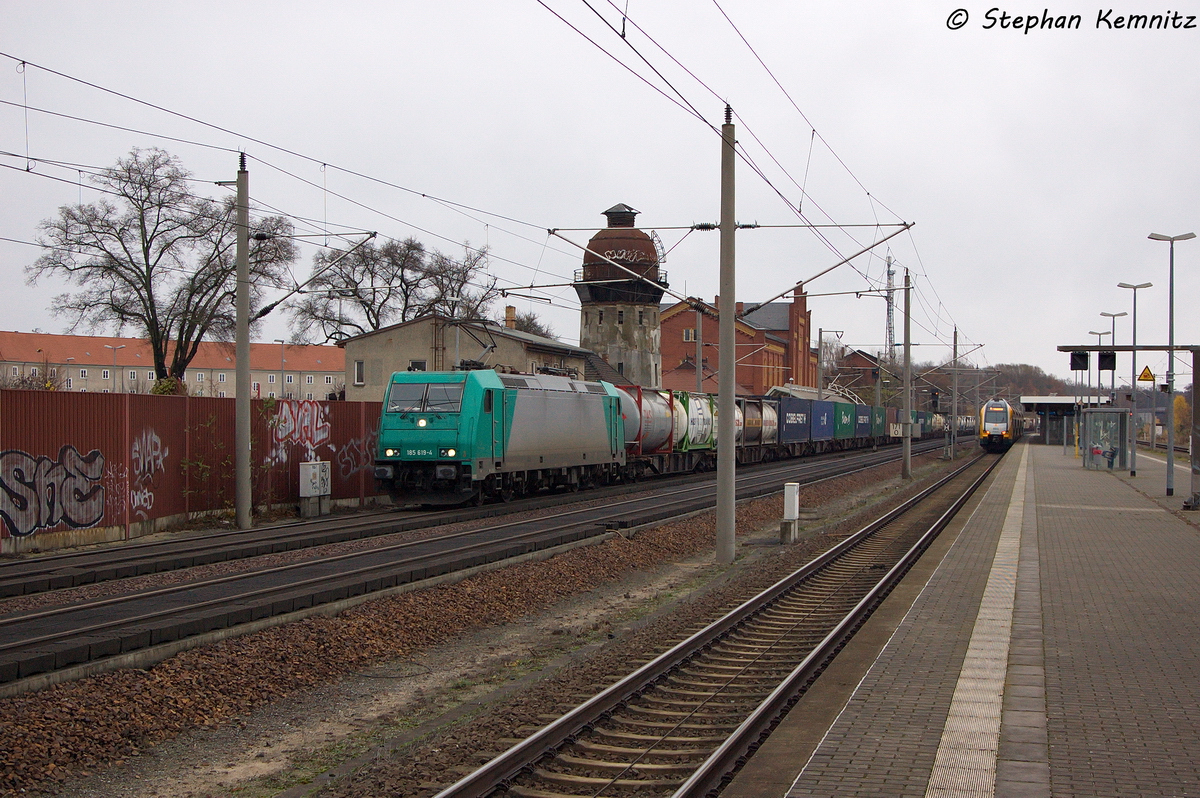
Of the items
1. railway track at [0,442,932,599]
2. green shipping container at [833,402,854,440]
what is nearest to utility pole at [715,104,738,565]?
railway track at [0,442,932,599]

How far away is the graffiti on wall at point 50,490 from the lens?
48.4ft

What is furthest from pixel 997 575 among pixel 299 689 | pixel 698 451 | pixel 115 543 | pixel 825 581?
pixel 698 451

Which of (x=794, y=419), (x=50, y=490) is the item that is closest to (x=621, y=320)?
(x=794, y=419)

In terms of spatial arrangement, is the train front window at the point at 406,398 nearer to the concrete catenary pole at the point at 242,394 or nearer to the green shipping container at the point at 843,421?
the concrete catenary pole at the point at 242,394

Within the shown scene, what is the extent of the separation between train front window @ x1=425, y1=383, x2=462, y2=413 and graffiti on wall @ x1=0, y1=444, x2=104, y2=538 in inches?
268

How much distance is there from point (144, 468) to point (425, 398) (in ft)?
19.5

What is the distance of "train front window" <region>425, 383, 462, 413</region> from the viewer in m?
21.4

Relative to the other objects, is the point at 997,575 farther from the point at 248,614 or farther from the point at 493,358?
the point at 493,358

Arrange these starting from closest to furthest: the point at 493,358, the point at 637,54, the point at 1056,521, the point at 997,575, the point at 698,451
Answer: the point at 637,54 < the point at 997,575 < the point at 1056,521 < the point at 698,451 < the point at 493,358

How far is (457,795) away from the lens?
18.4 ft

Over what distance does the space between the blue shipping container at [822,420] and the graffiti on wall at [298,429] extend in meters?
33.5

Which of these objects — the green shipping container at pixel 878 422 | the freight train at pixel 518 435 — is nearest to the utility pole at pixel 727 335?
the freight train at pixel 518 435

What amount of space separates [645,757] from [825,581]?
27.2 ft

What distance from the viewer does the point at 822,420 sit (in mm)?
54062
